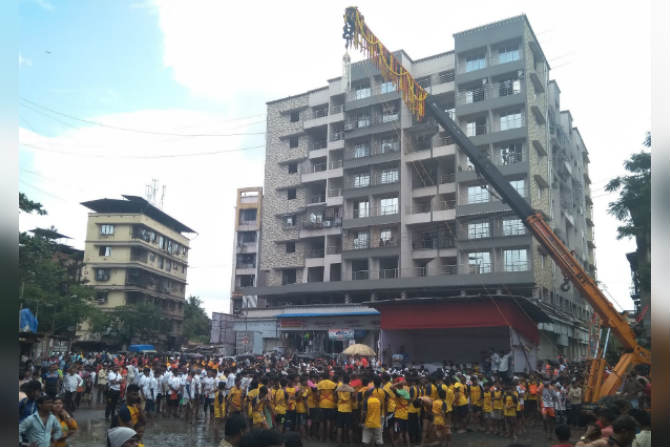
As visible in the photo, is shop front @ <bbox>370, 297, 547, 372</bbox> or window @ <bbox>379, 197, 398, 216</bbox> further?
window @ <bbox>379, 197, 398, 216</bbox>

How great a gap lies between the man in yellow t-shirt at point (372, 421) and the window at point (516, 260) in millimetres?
25607

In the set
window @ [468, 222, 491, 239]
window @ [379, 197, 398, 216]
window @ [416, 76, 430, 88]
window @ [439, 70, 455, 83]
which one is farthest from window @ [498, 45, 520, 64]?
window @ [379, 197, 398, 216]

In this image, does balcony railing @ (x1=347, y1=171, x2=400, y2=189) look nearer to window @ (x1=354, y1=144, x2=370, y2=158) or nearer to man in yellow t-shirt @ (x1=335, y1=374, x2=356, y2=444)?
window @ (x1=354, y1=144, x2=370, y2=158)

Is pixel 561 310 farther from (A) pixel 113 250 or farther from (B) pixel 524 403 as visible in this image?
(A) pixel 113 250

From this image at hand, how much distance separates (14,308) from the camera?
3.69 meters

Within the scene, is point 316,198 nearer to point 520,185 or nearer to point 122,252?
point 520,185

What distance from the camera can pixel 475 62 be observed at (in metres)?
39.8

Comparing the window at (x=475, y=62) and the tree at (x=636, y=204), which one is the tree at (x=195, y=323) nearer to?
the window at (x=475, y=62)

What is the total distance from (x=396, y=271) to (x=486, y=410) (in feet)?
85.2

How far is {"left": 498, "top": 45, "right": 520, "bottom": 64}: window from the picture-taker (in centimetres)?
3784

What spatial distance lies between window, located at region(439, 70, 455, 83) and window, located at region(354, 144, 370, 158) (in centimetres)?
795

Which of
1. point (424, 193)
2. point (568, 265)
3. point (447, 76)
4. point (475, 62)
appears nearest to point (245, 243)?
point (424, 193)

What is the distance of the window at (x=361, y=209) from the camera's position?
4334cm

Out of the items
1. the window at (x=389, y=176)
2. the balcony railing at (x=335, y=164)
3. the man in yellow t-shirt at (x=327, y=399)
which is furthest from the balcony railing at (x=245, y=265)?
the man in yellow t-shirt at (x=327, y=399)
